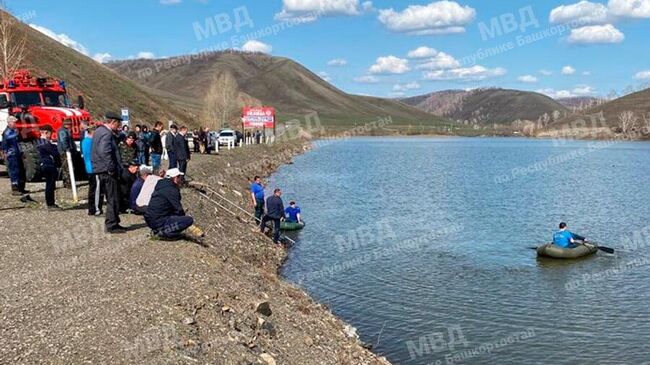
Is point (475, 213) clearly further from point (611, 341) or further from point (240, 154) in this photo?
point (240, 154)

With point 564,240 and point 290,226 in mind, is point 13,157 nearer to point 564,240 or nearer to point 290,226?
point 290,226

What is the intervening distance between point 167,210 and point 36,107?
1438 centimetres

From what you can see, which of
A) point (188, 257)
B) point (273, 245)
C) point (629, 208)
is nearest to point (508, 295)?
point (273, 245)

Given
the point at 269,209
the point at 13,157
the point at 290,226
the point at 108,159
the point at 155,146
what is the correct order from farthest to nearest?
the point at 290,226, the point at 155,146, the point at 269,209, the point at 13,157, the point at 108,159

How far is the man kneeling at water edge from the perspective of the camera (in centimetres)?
1438

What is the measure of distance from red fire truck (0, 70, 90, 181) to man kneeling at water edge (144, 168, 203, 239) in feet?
39.4

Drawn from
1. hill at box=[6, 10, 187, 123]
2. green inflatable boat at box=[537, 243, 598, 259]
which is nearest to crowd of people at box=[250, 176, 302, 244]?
green inflatable boat at box=[537, 243, 598, 259]

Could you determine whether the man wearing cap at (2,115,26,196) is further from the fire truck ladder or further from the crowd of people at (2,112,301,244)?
the fire truck ladder

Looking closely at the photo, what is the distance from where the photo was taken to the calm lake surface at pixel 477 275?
16219 mm

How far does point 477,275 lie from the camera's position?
23078 mm

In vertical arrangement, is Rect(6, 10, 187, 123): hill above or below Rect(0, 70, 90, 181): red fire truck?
above

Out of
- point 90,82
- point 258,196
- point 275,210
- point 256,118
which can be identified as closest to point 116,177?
point 275,210

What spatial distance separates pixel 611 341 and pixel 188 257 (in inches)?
467

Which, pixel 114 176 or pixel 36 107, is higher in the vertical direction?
pixel 36 107
